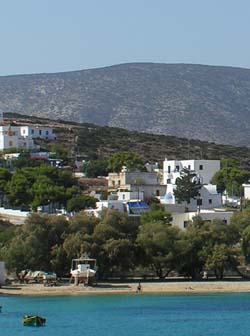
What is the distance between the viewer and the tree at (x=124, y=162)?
124725mm

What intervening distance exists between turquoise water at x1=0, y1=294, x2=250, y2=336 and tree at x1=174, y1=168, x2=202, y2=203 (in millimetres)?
30124

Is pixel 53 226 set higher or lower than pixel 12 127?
lower

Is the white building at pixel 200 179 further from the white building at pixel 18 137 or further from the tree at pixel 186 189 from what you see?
the white building at pixel 18 137

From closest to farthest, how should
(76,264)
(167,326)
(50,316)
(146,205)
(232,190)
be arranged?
(167,326) < (50,316) < (76,264) < (146,205) < (232,190)

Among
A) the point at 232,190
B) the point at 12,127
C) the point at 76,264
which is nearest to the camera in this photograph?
the point at 76,264

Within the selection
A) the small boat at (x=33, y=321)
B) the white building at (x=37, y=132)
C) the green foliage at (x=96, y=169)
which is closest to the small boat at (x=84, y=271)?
the small boat at (x=33, y=321)

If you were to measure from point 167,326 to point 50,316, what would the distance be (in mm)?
7355

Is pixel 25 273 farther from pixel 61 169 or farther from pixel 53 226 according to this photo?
pixel 61 169

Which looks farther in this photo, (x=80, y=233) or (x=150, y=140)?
(x=150, y=140)

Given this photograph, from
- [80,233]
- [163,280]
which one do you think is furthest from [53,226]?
[163,280]

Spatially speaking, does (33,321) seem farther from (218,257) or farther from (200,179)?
(200,179)

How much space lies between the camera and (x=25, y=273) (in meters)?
82.6

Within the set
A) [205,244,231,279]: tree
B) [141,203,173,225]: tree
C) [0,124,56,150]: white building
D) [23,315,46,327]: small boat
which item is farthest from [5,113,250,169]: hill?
[23,315,46,327]: small boat

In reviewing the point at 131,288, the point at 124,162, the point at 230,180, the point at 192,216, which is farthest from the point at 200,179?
the point at 131,288
